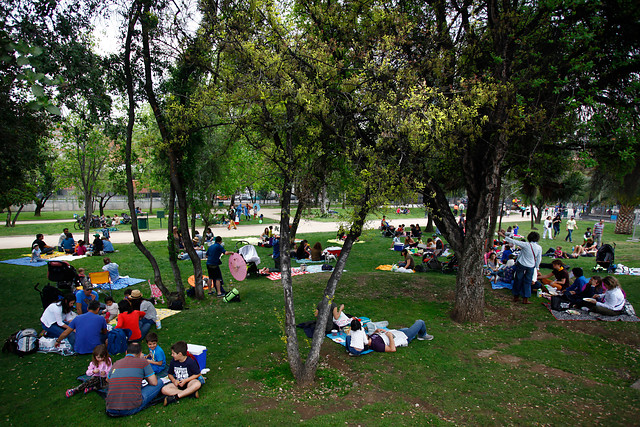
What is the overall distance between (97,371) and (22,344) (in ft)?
7.93

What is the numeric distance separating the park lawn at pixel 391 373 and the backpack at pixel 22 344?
16 centimetres

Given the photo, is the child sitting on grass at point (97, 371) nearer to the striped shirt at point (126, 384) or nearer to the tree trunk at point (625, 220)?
the striped shirt at point (126, 384)

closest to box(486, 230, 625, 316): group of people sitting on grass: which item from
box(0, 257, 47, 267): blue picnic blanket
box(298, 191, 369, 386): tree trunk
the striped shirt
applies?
box(298, 191, 369, 386): tree trunk

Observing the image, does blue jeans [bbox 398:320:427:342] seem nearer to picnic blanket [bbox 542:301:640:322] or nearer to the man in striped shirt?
picnic blanket [bbox 542:301:640:322]

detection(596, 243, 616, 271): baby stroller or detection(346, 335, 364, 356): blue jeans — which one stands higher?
detection(596, 243, 616, 271): baby stroller

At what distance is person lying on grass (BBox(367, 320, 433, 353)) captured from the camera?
7754 millimetres

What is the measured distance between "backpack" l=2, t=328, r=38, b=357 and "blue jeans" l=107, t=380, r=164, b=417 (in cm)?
335

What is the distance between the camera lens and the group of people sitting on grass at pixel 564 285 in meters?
9.34

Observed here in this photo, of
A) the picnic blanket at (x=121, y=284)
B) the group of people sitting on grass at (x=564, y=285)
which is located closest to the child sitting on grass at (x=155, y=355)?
the picnic blanket at (x=121, y=284)

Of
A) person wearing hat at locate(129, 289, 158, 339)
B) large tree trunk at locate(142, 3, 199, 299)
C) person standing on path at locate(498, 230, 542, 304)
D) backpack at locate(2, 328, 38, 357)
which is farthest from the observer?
person standing on path at locate(498, 230, 542, 304)

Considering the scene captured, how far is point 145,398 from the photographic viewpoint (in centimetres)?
560

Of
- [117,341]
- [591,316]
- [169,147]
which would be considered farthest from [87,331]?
[591,316]

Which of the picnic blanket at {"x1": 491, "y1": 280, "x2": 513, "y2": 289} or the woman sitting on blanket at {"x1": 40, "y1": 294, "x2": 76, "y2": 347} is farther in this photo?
the picnic blanket at {"x1": 491, "y1": 280, "x2": 513, "y2": 289}

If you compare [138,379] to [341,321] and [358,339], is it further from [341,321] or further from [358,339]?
[341,321]
